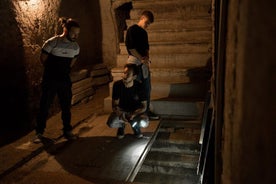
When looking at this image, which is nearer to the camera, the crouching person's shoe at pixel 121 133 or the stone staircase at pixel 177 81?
the stone staircase at pixel 177 81

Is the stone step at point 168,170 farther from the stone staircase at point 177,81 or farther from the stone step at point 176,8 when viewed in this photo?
the stone step at point 176,8

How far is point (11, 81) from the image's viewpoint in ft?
19.3

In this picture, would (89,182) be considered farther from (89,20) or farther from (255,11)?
(89,20)

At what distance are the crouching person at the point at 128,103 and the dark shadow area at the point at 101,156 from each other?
1.20 feet

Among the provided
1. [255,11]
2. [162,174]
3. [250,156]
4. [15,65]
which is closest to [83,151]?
[162,174]

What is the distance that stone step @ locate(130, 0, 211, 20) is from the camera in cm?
794

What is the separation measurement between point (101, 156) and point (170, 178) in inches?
48.7

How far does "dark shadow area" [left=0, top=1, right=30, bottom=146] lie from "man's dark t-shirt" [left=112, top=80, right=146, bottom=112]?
241 cm

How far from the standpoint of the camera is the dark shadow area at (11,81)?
222 inches

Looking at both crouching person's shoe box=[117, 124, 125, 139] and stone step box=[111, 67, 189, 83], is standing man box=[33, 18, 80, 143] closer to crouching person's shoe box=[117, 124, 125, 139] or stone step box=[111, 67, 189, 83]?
crouching person's shoe box=[117, 124, 125, 139]

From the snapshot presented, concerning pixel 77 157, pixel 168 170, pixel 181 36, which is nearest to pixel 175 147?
pixel 168 170

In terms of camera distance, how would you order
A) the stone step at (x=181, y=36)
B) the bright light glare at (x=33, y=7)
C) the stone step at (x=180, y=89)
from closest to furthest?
the bright light glare at (x=33, y=7) → the stone step at (x=180, y=89) → the stone step at (x=181, y=36)

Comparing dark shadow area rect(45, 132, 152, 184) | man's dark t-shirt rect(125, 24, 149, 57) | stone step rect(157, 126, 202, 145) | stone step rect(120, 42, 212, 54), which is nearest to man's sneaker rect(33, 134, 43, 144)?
dark shadow area rect(45, 132, 152, 184)

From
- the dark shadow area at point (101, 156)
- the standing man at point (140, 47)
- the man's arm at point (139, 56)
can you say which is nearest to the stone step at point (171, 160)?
the dark shadow area at point (101, 156)
